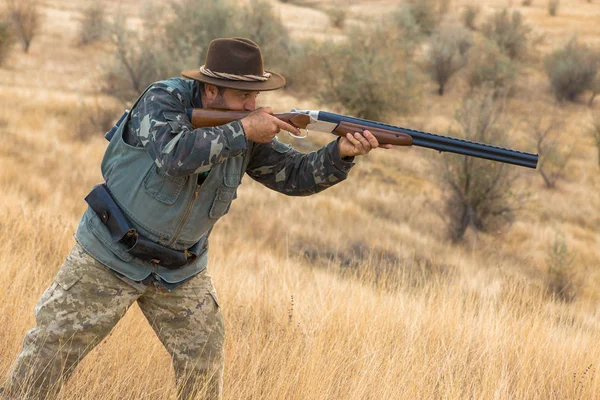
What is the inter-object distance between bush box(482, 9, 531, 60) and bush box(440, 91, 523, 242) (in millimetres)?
21793

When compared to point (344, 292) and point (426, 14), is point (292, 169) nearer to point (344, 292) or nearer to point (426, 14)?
point (344, 292)

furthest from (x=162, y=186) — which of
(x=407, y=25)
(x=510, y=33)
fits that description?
(x=407, y=25)

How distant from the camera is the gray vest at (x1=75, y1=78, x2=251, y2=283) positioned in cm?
264

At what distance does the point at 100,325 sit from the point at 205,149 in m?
0.89

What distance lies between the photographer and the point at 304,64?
24.3 meters

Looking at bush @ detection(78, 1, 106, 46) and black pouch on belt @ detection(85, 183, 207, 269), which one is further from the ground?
black pouch on belt @ detection(85, 183, 207, 269)

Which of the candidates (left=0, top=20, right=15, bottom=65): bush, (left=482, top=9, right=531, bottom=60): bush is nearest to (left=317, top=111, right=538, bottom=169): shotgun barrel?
(left=0, top=20, right=15, bottom=65): bush

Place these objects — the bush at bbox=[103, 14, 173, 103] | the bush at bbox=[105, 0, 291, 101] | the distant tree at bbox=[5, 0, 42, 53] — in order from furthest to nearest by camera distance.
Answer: the distant tree at bbox=[5, 0, 42, 53] → the bush at bbox=[105, 0, 291, 101] → the bush at bbox=[103, 14, 173, 103]

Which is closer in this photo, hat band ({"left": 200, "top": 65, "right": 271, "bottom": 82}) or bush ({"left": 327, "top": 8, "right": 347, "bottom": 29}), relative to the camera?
hat band ({"left": 200, "top": 65, "right": 271, "bottom": 82})

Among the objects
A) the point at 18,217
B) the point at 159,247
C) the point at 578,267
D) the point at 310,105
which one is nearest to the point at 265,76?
the point at 159,247

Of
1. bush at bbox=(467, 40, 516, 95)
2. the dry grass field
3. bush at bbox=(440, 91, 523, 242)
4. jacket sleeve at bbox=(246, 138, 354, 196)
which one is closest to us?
jacket sleeve at bbox=(246, 138, 354, 196)

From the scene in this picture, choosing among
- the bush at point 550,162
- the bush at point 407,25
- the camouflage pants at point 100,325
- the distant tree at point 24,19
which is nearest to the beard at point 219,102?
the camouflage pants at point 100,325

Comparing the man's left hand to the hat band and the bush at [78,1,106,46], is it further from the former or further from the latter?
the bush at [78,1,106,46]

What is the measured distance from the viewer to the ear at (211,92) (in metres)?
2.80
